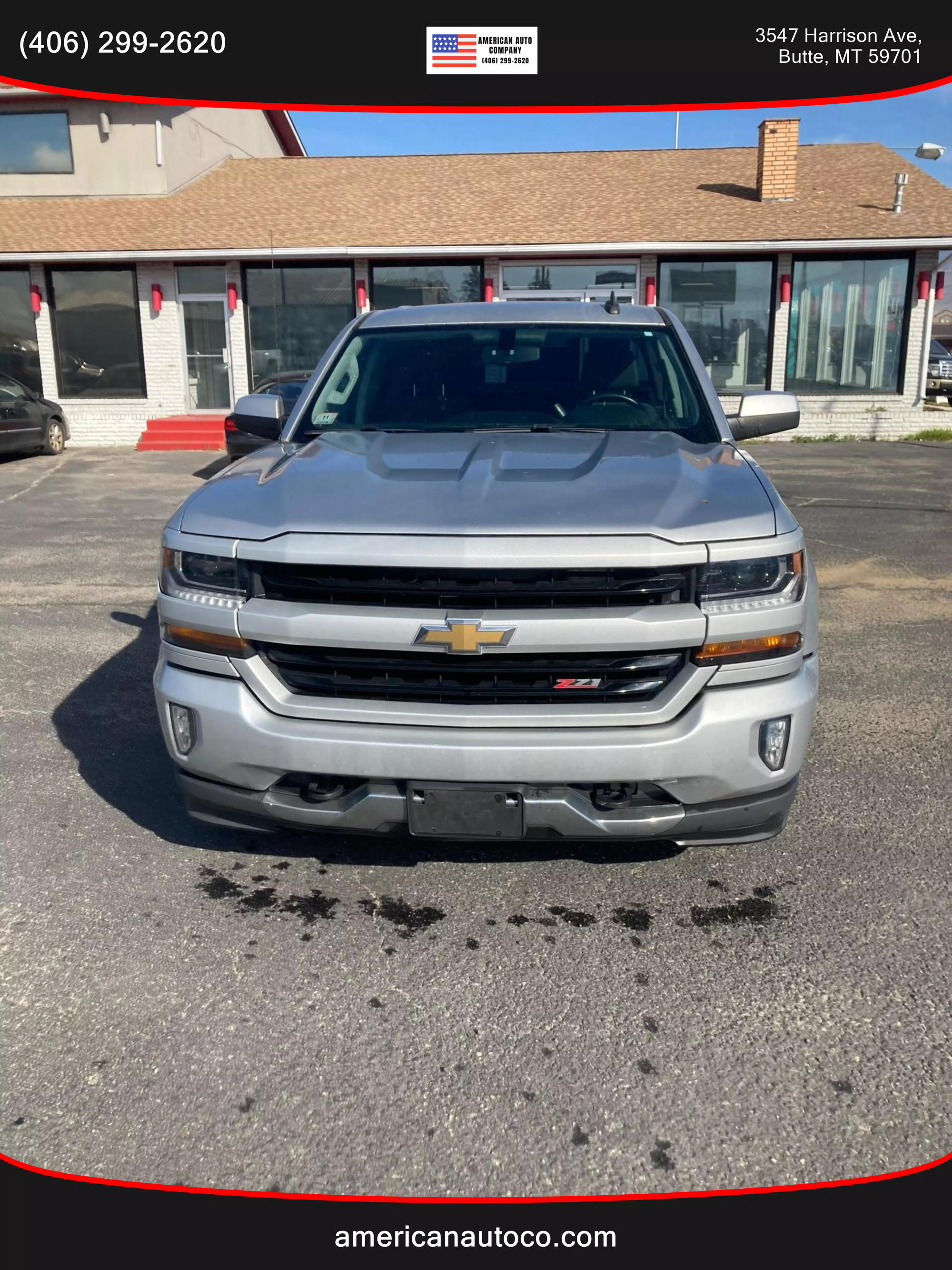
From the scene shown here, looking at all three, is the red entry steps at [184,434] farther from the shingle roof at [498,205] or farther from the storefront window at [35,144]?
the storefront window at [35,144]

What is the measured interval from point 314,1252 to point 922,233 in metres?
20.2

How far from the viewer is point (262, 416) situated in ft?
14.2

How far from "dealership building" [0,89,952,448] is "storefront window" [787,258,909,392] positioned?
35mm

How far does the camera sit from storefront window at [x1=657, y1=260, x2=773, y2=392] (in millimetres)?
19188

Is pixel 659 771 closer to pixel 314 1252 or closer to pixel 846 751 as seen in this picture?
pixel 314 1252

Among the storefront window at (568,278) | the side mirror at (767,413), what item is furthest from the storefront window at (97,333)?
the side mirror at (767,413)

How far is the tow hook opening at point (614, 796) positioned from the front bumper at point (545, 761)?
21 millimetres

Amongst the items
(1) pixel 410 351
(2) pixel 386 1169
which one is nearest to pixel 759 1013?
(2) pixel 386 1169

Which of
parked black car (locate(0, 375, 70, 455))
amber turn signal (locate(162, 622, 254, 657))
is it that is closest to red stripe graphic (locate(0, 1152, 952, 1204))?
amber turn signal (locate(162, 622, 254, 657))

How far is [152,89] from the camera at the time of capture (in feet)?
47.5

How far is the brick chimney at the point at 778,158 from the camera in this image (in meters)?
A: 19.7

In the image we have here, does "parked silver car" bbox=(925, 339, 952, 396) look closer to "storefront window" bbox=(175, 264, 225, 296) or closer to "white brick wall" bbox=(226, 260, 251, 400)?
"white brick wall" bbox=(226, 260, 251, 400)

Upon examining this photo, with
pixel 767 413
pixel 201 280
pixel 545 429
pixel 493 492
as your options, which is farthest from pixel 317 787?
pixel 201 280

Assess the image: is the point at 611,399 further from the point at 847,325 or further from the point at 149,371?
the point at 149,371
